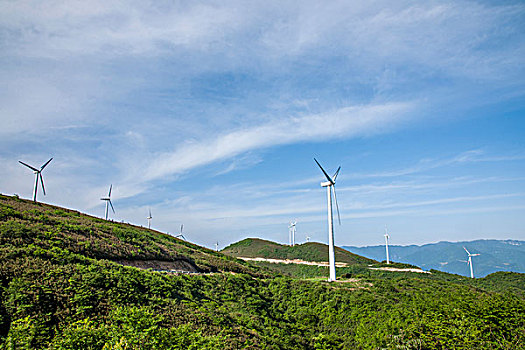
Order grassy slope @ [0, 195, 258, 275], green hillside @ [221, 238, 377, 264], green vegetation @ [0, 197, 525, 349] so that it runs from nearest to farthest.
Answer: green vegetation @ [0, 197, 525, 349], grassy slope @ [0, 195, 258, 275], green hillside @ [221, 238, 377, 264]

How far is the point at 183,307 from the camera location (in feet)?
76.5

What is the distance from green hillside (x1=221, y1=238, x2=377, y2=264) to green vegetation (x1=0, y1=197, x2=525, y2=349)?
45.7 m

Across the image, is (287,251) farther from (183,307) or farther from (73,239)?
(183,307)

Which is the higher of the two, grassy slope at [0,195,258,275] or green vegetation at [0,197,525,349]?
grassy slope at [0,195,258,275]

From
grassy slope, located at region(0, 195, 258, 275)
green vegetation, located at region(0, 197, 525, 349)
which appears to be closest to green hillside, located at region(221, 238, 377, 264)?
green vegetation, located at region(0, 197, 525, 349)

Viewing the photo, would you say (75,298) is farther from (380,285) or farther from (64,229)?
(380,285)

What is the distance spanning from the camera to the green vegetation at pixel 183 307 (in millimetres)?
14664

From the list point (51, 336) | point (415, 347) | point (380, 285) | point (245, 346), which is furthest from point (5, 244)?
point (380, 285)

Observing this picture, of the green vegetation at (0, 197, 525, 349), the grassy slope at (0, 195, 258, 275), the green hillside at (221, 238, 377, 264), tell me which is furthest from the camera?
the green hillside at (221, 238, 377, 264)

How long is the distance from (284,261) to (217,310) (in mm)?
61261

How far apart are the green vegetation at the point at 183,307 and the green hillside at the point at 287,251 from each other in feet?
150

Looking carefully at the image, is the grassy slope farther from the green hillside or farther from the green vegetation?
the green hillside

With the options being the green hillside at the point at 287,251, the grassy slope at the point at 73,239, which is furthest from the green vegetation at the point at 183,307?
the green hillside at the point at 287,251

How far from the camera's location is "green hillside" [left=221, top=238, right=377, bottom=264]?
84938 mm
